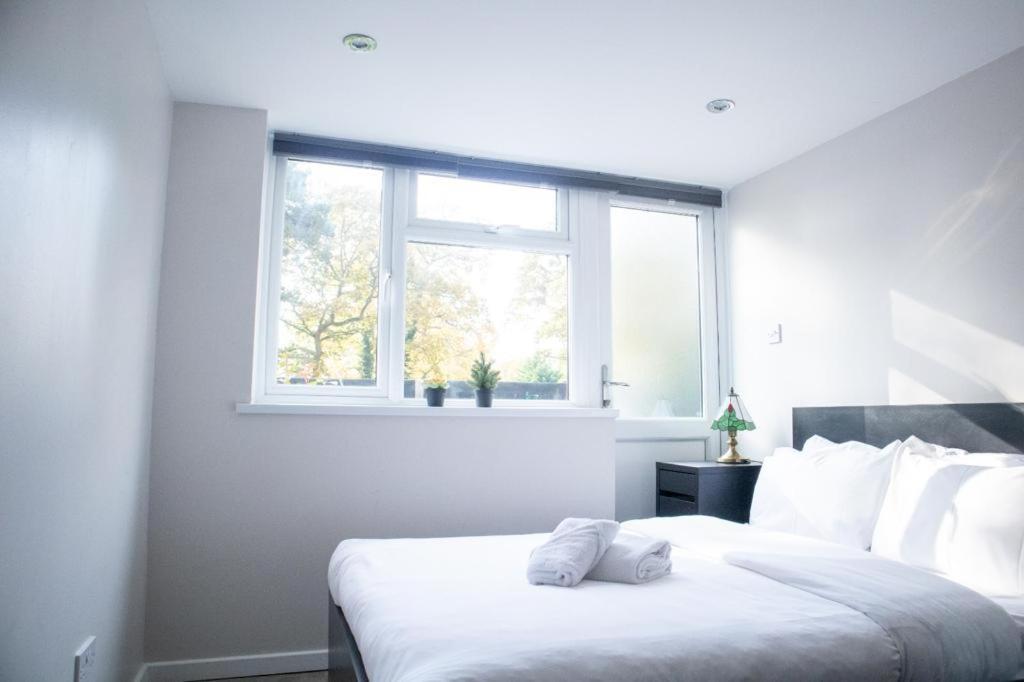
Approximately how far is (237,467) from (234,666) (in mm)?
828

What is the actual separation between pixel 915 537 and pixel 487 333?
2191mm

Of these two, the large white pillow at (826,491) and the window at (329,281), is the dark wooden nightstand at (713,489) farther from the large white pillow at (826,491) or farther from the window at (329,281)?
the window at (329,281)

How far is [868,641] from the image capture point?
1.63 meters

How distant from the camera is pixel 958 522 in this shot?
7.34 ft

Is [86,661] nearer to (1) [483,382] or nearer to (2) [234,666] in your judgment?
(2) [234,666]

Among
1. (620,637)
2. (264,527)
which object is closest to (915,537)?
(620,637)

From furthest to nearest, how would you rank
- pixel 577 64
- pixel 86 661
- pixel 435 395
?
pixel 435 395 → pixel 577 64 → pixel 86 661

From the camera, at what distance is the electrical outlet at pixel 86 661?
73.5 inches

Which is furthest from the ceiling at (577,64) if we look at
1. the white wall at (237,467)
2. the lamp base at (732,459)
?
the lamp base at (732,459)

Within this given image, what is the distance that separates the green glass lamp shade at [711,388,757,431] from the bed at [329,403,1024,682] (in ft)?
4.34

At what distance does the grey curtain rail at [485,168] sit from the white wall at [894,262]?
0.44 metres

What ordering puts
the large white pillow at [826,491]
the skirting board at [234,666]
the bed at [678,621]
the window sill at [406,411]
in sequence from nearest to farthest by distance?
1. the bed at [678,621]
2. the large white pillow at [826,491]
3. the skirting board at [234,666]
4. the window sill at [406,411]

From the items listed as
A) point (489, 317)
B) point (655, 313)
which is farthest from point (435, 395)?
point (655, 313)

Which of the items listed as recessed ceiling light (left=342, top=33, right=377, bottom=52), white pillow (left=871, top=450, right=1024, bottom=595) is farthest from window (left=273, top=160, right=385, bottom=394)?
white pillow (left=871, top=450, right=1024, bottom=595)
